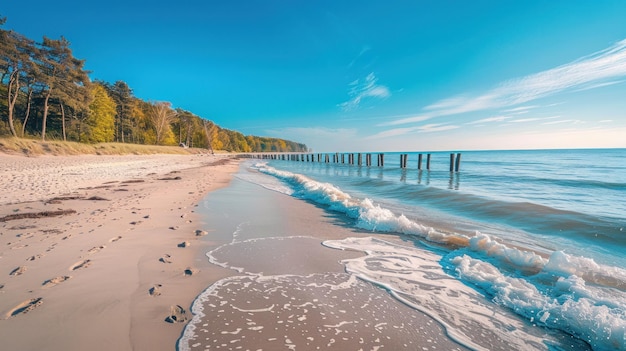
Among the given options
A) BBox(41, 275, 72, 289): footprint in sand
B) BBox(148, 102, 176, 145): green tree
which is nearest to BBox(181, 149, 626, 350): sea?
BBox(41, 275, 72, 289): footprint in sand

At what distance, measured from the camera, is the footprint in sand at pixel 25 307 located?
209 cm

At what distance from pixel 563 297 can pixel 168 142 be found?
70247 millimetres

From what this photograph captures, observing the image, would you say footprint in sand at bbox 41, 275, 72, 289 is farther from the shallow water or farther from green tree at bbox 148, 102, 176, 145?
green tree at bbox 148, 102, 176, 145

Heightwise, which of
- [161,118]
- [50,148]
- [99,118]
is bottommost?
[50,148]

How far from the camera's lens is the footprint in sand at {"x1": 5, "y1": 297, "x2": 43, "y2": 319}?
82.4 inches

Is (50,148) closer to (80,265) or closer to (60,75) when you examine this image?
(60,75)

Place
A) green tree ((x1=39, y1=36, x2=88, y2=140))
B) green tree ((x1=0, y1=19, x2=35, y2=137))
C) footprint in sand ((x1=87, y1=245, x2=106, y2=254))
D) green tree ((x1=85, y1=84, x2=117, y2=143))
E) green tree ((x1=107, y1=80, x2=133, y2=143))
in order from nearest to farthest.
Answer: footprint in sand ((x1=87, y1=245, x2=106, y2=254)) → green tree ((x1=0, y1=19, x2=35, y2=137)) → green tree ((x1=39, y1=36, x2=88, y2=140)) → green tree ((x1=85, y1=84, x2=117, y2=143)) → green tree ((x1=107, y1=80, x2=133, y2=143))

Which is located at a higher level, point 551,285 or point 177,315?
point 177,315

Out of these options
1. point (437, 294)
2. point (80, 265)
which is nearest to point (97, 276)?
point (80, 265)

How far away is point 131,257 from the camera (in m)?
3.44

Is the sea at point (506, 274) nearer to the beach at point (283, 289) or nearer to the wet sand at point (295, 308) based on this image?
the beach at point (283, 289)

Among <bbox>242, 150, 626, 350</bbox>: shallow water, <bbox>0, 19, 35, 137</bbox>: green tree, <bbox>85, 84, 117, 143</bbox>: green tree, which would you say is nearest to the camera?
<bbox>242, 150, 626, 350</bbox>: shallow water

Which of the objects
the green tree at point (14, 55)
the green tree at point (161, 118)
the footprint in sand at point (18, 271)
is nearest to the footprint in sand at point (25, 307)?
the footprint in sand at point (18, 271)

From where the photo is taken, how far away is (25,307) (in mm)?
2184
